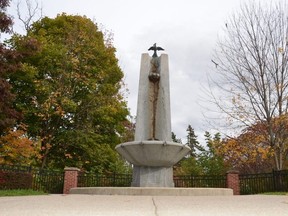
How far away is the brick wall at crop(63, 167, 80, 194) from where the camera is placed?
1538 cm

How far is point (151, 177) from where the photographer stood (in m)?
10.5

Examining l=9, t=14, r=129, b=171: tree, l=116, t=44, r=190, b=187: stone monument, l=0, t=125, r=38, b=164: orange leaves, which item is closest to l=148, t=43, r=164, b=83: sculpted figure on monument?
l=116, t=44, r=190, b=187: stone monument

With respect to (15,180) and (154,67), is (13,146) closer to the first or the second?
(15,180)

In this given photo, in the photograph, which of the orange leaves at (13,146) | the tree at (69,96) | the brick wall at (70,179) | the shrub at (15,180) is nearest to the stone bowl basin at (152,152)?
the shrub at (15,180)

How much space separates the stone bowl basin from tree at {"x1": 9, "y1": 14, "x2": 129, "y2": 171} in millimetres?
8927

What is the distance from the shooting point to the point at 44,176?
51.7ft

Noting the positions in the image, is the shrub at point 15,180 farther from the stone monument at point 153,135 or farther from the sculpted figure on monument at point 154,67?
the sculpted figure on monument at point 154,67

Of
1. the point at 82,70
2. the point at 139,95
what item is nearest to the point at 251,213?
the point at 139,95

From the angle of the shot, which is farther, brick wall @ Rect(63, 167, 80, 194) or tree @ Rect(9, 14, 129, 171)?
tree @ Rect(9, 14, 129, 171)

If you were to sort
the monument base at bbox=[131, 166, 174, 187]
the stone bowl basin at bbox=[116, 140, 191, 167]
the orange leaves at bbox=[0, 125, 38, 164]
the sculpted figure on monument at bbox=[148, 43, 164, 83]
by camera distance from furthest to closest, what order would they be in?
the orange leaves at bbox=[0, 125, 38, 164]
the sculpted figure on monument at bbox=[148, 43, 164, 83]
the monument base at bbox=[131, 166, 174, 187]
the stone bowl basin at bbox=[116, 140, 191, 167]

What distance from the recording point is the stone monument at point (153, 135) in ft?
32.3

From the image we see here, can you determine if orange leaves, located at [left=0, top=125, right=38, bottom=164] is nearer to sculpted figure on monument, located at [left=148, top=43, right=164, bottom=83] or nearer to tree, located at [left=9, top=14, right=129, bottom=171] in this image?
tree, located at [left=9, top=14, right=129, bottom=171]

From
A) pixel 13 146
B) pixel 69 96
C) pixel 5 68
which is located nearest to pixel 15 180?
pixel 13 146

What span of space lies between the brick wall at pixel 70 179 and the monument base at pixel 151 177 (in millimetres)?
Answer: 5783
